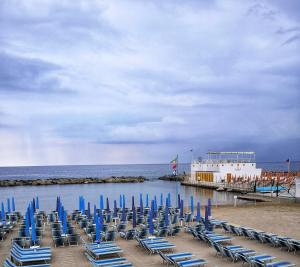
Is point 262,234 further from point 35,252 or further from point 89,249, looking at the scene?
point 35,252

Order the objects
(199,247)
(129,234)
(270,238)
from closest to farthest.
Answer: (270,238)
(199,247)
(129,234)

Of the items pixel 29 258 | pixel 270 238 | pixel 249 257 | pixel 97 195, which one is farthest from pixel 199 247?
pixel 97 195

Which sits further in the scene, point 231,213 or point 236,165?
point 236,165

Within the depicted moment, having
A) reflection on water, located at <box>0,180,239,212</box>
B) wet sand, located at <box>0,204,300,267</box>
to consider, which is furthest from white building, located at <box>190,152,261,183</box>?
wet sand, located at <box>0,204,300,267</box>

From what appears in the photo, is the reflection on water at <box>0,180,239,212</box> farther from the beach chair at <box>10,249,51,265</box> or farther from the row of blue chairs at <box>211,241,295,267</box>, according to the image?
the beach chair at <box>10,249,51,265</box>

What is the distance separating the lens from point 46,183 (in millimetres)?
73500

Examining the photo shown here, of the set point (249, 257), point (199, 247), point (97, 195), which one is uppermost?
point (249, 257)

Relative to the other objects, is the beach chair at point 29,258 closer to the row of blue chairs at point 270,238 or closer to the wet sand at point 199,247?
the wet sand at point 199,247

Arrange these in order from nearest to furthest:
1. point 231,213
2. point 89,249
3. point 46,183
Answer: point 89,249, point 231,213, point 46,183

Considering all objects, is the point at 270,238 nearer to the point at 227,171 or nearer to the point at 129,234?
the point at 129,234

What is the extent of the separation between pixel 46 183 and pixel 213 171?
3739cm

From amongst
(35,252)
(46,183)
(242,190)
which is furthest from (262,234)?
(46,183)

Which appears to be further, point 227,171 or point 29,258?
point 227,171

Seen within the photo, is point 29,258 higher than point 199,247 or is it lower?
higher
